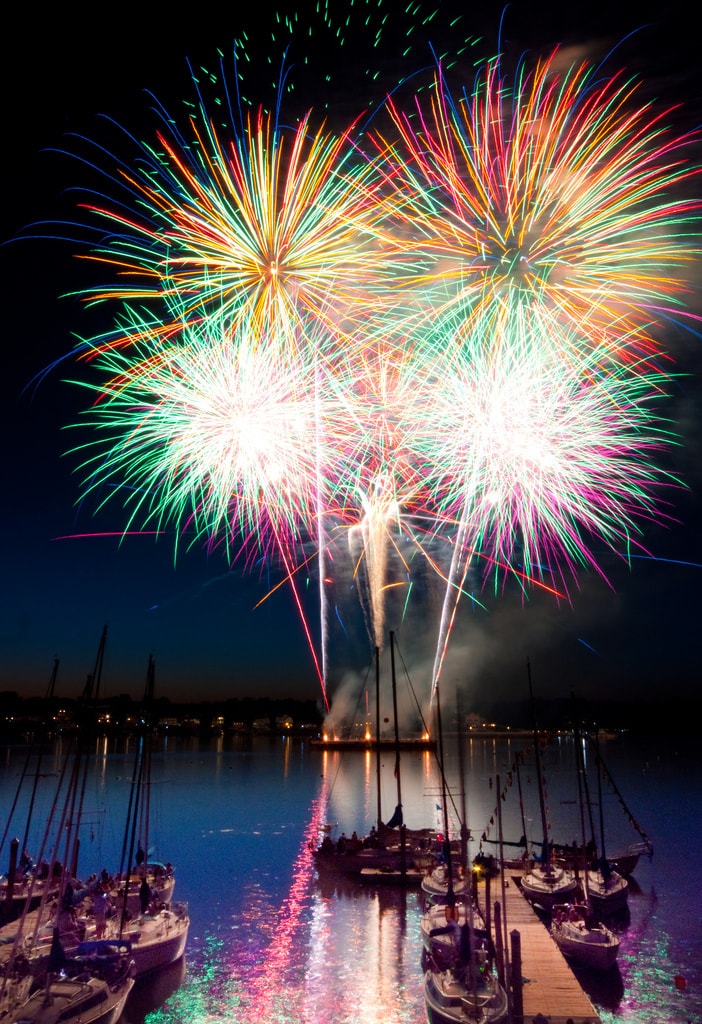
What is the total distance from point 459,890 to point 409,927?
2752 millimetres

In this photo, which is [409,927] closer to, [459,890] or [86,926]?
[459,890]

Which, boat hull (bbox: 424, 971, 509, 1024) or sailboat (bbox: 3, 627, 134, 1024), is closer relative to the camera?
boat hull (bbox: 424, 971, 509, 1024)

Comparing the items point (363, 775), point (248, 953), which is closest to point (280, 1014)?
point (248, 953)

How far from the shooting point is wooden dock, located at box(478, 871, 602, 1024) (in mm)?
16281

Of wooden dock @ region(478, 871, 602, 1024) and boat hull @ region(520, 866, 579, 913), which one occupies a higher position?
boat hull @ region(520, 866, 579, 913)

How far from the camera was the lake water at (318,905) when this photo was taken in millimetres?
21922

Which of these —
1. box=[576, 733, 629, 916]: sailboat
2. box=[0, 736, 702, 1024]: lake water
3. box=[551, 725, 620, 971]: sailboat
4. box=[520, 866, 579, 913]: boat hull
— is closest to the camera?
box=[0, 736, 702, 1024]: lake water

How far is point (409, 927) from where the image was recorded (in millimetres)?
29156

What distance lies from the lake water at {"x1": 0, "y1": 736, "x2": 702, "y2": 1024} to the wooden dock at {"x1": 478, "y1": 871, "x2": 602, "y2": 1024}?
6.74 ft

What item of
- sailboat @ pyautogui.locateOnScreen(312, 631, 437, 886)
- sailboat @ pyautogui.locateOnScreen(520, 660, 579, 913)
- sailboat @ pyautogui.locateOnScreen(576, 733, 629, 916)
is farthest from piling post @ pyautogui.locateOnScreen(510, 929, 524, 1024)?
sailboat @ pyautogui.locateOnScreen(312, 631, 437, 886)

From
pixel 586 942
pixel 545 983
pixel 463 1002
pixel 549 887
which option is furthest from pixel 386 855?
pixel 463 1002

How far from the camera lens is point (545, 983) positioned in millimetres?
18469

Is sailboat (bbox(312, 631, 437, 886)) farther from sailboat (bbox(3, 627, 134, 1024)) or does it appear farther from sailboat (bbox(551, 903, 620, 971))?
sailboat (bbox(3, 627, 134, 1024))

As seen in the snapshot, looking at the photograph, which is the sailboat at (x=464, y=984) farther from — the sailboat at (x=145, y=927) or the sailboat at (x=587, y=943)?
the sailboat at (x=145, y=927)
